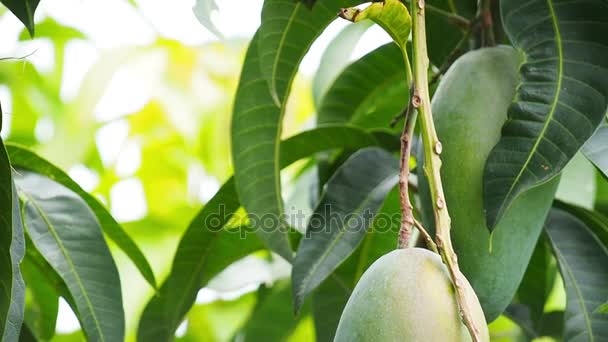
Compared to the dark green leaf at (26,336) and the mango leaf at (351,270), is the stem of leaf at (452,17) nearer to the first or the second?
the mango leaf at (351,270)

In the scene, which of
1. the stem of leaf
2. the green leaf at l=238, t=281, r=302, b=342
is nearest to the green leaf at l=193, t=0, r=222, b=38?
the stem of leaf

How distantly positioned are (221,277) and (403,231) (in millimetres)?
659

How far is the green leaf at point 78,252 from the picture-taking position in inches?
34.9

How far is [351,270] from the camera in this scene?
107cm

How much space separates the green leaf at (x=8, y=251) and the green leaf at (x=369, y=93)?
0.53m

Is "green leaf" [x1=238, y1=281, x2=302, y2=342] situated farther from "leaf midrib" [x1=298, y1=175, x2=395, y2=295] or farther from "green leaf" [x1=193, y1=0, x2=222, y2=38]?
"green leaf" [x1=193, y1=0, x2=222, y2=38]

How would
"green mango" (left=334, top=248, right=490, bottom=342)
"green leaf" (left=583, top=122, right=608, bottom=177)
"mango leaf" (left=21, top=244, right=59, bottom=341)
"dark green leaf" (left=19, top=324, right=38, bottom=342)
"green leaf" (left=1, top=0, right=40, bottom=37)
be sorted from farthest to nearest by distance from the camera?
"mango leaf" (left=21, top=244, right=59, bottom=341) < "dark green leaf" (left=19, top=324, right=38, bottom=342) < "green leaf" (left=583, top=122, right=608, bottom=177) < "green leaf" (left=1, top=0, right=40, bottom=37) < "green mango" (left=334, top=248, right=490, bottom=342)

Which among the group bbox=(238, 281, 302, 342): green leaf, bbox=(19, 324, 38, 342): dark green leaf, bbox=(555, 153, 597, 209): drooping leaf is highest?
bbox=(555, 153, 597, 209): drooping leaf

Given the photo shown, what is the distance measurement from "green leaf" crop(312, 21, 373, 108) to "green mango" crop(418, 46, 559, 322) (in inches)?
19.4

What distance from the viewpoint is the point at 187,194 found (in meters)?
2.04

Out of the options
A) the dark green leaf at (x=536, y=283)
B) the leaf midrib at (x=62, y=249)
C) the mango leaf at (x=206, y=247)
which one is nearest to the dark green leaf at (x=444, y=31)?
the mango leaf at (x=206, y=247)

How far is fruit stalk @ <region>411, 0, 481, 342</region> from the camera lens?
62 cm

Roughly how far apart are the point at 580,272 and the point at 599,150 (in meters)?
0.15

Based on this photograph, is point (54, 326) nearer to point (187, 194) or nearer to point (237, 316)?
point (237, 316)
